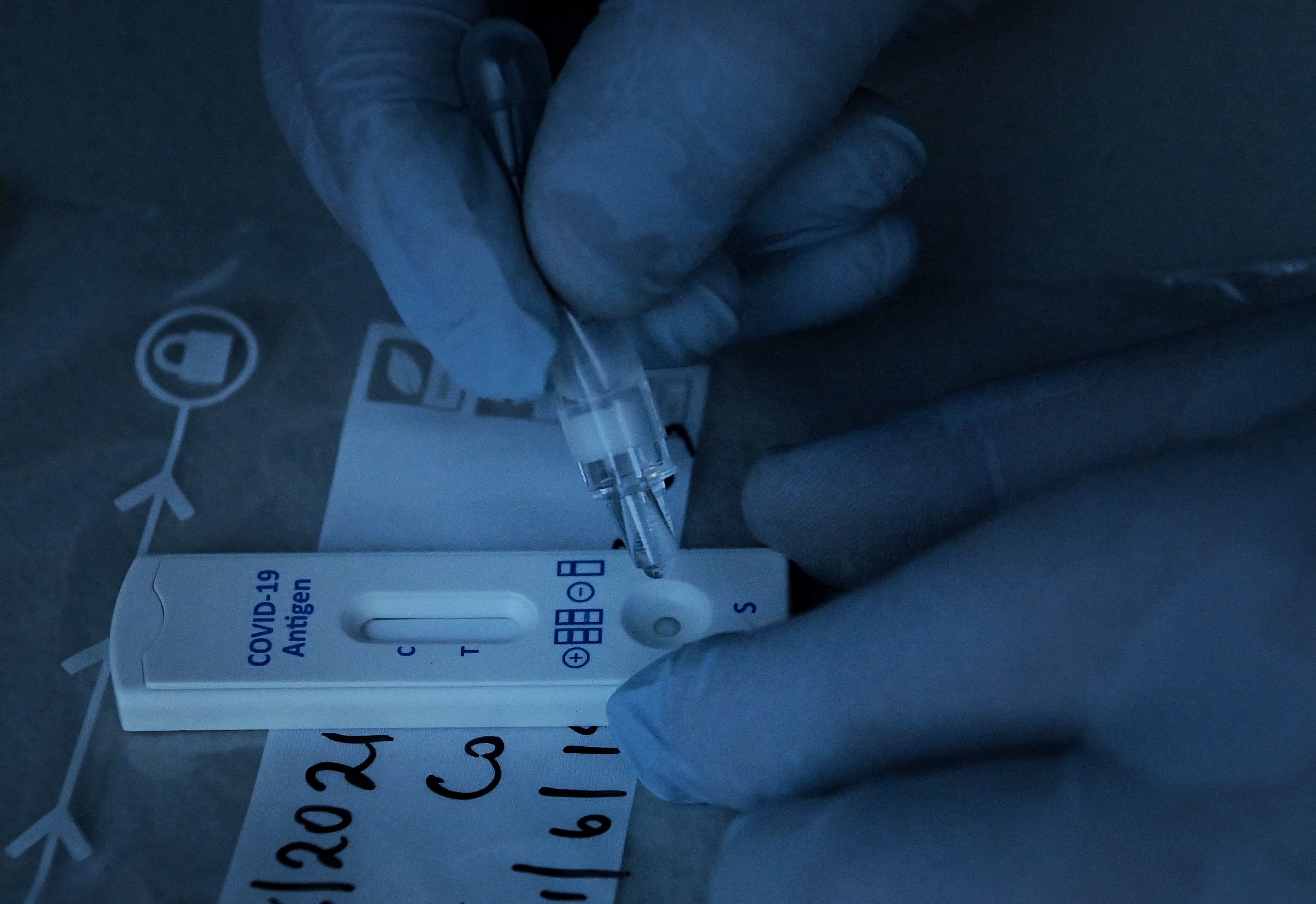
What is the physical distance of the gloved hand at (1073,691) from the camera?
1.43 feet

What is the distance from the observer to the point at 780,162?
2.08 ft

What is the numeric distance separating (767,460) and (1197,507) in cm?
29

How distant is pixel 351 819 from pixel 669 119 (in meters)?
0.45

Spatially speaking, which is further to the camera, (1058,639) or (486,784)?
(486,784)

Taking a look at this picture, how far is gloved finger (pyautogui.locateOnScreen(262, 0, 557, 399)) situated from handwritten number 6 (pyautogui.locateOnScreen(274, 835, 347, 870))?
292 mm

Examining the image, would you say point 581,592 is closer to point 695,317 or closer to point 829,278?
point 695,317

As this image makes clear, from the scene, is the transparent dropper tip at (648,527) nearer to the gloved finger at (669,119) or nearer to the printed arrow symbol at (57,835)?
the gloved finger at (669,119)

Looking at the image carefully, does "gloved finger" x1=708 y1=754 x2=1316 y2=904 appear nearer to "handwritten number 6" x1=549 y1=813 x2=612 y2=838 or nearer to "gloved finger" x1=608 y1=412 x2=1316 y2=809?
"gloved finger" x1=608 y1=412 x2=1316 y2=809

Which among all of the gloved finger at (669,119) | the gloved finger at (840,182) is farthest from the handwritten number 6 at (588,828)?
the gloved finger at (840,182)

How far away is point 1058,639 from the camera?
19.1 inches

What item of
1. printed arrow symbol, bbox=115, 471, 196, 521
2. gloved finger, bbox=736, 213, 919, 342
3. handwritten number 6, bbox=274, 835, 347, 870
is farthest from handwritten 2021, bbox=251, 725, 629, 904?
gloved finger, bbox=736, 213, 919, 342

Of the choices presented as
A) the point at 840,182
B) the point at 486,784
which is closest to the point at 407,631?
the point at 486,784

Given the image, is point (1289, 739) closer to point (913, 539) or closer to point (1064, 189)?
point (913, 539)

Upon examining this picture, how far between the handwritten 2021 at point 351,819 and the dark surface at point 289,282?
3 centimetres
